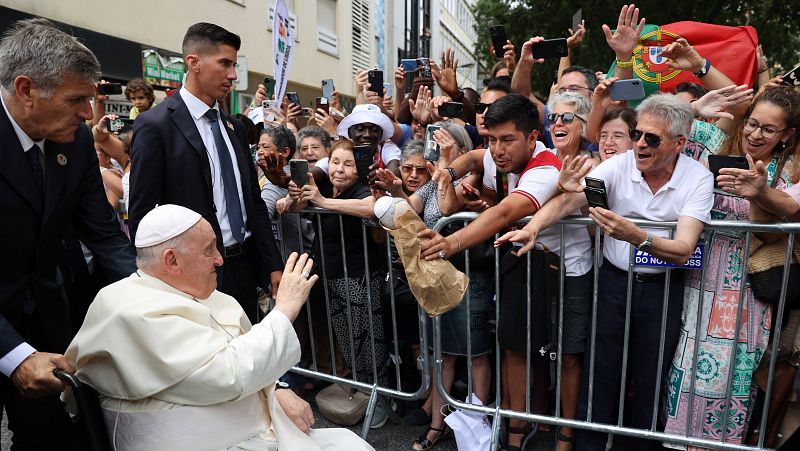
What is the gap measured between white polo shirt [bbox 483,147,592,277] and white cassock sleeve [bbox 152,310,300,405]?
148 cm

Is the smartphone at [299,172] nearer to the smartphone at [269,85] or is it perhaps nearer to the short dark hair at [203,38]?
the short dark hair at [203,38]

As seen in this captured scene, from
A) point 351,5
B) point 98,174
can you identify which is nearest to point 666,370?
point 98,174

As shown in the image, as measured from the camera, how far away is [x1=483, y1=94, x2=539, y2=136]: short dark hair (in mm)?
3096

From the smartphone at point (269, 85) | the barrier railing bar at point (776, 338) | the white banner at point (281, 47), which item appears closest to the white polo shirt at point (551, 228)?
the barrier railing bar at point (776, 338)

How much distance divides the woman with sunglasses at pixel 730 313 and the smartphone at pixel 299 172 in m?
2.29

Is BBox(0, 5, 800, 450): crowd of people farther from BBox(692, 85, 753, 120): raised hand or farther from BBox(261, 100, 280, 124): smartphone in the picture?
BBox(261, 100, 280, 124): smartphone

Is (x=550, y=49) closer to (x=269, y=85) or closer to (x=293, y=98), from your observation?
(x=293, y=98)

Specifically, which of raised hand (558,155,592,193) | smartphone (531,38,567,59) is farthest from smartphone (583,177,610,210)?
smartphone (531,38,567,59)

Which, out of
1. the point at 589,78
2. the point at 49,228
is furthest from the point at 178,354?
the point at 589,78

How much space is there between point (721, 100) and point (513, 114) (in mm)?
1236

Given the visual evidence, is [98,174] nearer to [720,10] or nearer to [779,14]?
[720,10]

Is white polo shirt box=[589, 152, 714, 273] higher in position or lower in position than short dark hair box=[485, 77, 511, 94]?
lower

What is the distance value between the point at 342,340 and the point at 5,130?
7.79 ft

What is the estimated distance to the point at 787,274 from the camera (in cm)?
274
